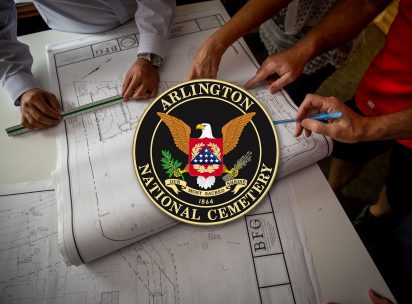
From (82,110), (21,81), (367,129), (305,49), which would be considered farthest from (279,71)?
(21,81)

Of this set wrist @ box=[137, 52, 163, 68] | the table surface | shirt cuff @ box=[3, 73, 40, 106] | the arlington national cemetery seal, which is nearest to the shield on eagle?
the arlington national cemetery seal

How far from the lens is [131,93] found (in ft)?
1.85

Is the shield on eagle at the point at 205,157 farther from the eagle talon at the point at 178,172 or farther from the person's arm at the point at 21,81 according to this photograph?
the person's arm at the point at 21,81

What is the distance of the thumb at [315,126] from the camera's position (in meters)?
0.46

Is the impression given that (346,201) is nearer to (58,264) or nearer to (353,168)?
(353,168)

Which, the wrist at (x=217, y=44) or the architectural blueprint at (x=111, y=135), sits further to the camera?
the wrist at (x=217, y=44)

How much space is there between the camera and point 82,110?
0.55m

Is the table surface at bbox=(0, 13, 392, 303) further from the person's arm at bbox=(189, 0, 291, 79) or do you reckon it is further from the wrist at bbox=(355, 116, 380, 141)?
the person's arm at bbox=(189, 0, 291, 79)

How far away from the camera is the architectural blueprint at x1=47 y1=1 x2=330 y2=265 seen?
0.41 m

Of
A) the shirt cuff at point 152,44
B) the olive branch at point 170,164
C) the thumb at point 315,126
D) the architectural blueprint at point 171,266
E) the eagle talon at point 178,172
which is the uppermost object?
the shirt cuff at point 152,44

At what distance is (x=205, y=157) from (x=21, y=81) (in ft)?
1.42

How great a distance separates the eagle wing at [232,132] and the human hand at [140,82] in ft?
0.67

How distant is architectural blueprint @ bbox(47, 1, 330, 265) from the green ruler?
0.01m

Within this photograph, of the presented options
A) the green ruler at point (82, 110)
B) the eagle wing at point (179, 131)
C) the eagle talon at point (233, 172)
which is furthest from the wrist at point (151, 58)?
the eagle talon at point (233, 172)
